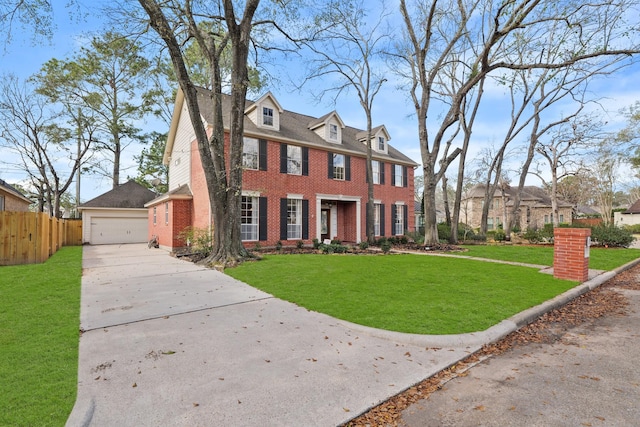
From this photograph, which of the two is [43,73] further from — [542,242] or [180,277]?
[542,242]

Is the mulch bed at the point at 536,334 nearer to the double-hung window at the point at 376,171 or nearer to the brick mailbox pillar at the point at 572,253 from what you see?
the brick mailbox pillar at the point at 572,253

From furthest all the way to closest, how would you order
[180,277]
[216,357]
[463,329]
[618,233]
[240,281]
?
[618,233], [180,277], [240,281], [463,329], [216,357]

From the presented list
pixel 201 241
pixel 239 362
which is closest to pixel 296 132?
pixel 201 241

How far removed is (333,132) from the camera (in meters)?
17.3

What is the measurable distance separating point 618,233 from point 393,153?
12466 mm

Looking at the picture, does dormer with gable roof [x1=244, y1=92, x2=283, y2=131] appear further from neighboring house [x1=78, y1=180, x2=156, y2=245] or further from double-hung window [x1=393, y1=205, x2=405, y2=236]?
neighboring house [x1=78, y1=180, x2=156, y2=245]

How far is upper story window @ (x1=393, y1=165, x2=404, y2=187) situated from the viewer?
1995cm

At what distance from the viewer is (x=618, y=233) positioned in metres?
14.8

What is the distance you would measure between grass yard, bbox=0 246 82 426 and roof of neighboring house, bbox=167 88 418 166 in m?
9.35

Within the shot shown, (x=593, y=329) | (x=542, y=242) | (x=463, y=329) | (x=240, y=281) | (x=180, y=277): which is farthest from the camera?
(x=542, y=242)

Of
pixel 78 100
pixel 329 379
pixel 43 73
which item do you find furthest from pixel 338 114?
pixel 43 73

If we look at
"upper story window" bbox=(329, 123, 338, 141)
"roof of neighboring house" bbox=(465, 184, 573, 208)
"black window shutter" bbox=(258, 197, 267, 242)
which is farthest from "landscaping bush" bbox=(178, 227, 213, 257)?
"roof of neighboring house" bbox=(465, 184, 573, 208)

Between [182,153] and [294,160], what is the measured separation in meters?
6.21

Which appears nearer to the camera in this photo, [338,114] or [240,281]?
[240,281]
